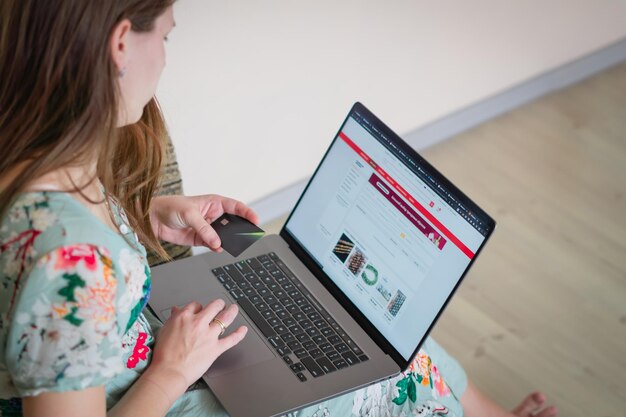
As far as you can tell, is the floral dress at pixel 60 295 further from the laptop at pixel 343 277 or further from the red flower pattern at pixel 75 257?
the laptop at pixel 343 277

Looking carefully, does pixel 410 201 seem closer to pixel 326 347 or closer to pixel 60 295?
pixel 326 347

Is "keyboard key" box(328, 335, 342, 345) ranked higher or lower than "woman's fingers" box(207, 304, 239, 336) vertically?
lower

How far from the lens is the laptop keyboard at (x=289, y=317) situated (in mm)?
1354

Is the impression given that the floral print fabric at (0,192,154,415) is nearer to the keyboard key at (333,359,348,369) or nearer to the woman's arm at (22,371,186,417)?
the woman's arm at (22,371,186,417)

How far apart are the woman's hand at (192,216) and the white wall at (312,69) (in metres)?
0.70

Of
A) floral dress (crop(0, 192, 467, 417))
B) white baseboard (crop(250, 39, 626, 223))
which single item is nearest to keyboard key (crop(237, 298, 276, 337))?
floral dress (crop(0, 192, 467, 417))

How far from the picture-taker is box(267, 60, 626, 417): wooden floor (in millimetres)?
2213

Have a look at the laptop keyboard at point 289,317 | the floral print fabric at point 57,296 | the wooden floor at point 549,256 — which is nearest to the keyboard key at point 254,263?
the laptop keyboard at point 289,317

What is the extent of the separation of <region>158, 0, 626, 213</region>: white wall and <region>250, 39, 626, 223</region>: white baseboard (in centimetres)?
3

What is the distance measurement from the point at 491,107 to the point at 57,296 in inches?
95.9

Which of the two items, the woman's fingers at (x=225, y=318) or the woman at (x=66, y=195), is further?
the woman's fingers at (x=225, y=318)

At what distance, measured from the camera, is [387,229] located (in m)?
1.40

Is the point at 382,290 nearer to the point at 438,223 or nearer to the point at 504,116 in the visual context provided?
the point at 438,223

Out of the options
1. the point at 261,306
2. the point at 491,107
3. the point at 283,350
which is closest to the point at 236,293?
the point at 261,306
